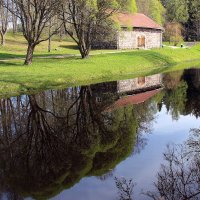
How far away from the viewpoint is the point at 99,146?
15.4 metres

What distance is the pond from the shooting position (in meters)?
11.4

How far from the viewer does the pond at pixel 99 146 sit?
37.3ft

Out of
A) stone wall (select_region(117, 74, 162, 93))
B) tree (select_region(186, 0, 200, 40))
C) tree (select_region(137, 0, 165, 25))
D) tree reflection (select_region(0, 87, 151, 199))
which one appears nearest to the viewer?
tree reflection (select_region(0, 87, 151, 199))

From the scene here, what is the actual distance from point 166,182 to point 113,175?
1768 millimetres

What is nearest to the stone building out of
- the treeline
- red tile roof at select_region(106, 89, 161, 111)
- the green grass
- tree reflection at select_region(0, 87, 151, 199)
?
the green grass

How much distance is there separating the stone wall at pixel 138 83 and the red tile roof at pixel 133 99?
5.53 ft

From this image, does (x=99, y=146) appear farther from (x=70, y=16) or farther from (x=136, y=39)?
(x=136, y=39)

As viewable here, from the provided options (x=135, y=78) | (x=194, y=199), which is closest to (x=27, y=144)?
(x=194, y=199)

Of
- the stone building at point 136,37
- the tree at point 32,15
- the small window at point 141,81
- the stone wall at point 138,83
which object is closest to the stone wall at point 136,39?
the stone building at point 136,37

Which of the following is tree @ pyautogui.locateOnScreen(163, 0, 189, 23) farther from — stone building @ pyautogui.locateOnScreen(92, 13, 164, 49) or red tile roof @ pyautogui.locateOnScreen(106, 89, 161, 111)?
red tile roof @ pyautogui.locateOnScreen(106, 89, 161, 111)

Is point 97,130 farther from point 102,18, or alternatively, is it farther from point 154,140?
point 102,18

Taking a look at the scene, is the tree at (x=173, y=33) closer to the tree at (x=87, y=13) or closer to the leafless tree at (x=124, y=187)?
the tree at (x=87, y=13)

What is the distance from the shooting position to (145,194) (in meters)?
10.9

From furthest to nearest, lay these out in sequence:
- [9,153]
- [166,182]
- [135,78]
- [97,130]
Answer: [135,78] → [97,130] → [9,153] → [166,182]
